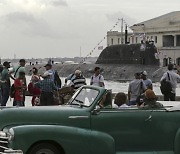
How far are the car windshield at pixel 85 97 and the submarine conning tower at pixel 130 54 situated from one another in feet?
161

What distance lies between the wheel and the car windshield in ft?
2.73

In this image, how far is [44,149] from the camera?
6.52 metres

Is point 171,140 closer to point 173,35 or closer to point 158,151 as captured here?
point 158,151

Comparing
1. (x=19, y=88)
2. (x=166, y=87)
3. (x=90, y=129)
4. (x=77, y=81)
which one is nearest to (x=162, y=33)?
(x=166, y=87)

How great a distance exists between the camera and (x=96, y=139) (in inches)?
261

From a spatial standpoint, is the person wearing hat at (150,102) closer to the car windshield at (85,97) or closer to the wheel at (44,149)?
the car windshield at (85,97)

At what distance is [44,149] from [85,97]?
3.61ft

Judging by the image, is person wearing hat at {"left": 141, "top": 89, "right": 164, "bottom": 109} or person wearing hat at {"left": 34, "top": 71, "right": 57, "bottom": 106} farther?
person wearing hat at {"left": 34, "top": 71, "right": 57, "bottom": 106}

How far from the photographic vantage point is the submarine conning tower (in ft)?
186

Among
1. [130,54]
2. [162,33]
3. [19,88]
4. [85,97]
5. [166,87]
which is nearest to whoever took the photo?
[85,97]

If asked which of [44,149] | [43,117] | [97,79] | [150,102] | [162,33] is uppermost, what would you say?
[162,33]

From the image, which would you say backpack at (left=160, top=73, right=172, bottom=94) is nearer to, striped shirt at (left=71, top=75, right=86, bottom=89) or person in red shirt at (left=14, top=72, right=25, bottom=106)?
striped shirt at (left=71, top=75, right=86, bottom=89)

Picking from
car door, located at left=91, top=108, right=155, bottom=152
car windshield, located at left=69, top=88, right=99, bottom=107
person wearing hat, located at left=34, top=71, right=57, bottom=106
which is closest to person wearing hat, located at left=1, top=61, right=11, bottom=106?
person wearing hat, located at left=34, top=71, right=57, bottom=106

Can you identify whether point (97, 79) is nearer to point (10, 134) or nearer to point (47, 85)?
point (47, 85)
